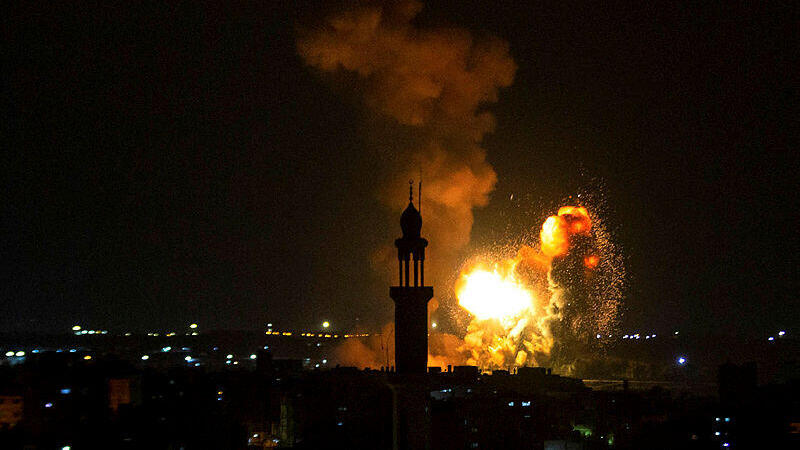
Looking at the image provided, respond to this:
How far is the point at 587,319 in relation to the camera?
9406 cm

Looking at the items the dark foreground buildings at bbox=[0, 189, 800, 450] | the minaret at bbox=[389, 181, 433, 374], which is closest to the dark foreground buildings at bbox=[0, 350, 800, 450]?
the dark foreground buildings at bbox=[0, 189, 800, 450]

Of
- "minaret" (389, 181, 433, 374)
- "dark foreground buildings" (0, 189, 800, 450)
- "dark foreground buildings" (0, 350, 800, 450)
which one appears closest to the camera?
"minaret" (389, 181, 433, 374)

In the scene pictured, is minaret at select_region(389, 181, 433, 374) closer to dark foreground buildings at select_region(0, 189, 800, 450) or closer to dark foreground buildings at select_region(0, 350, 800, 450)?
dark foreground buildings at select_region(0, 189, 800, 450)

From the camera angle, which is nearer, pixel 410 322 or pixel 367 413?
pixel 410 322

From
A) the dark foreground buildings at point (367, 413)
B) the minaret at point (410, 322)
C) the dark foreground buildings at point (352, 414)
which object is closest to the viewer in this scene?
the minaret at point (410, 322)

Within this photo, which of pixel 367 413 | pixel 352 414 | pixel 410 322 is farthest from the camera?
pixel 352 414

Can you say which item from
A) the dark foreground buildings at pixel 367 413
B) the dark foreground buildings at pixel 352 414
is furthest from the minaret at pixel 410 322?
the dark foreground buildings at pixel 352 414

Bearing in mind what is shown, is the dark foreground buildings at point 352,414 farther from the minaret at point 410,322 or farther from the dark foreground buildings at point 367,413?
the minaret at point 410,322

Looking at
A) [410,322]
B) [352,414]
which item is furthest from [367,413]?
[410,322]

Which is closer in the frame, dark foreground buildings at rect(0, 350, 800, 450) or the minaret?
the minaret

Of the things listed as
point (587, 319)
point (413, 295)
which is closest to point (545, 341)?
Result: point (587, 319)

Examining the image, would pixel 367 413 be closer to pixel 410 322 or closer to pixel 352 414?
pixel 352 414

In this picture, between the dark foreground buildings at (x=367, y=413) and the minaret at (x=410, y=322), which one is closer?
the minaret at (x=410, y=322)

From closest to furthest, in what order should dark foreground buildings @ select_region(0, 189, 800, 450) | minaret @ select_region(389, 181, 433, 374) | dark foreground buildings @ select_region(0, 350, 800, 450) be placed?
minaret @ select_region(389, 181, 433, 374) < dark foreground buildings @ select_region(0, 189, 800, 450) < dark foreground buildings @ select_region(0, 350, 800, 450)
